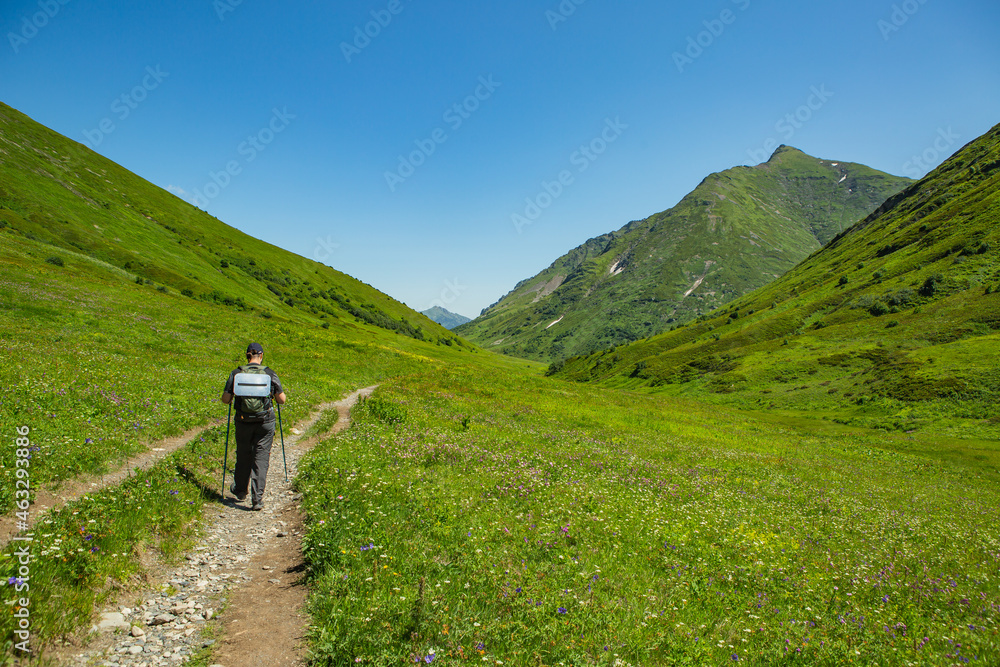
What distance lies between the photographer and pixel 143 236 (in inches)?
3974

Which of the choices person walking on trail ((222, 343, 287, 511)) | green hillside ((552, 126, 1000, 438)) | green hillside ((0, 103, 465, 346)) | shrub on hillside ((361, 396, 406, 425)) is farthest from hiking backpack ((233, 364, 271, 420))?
green hillside ((552, 126, 1000, 438))

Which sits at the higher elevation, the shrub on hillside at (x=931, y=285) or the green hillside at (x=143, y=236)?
the green hillside at (x=143, y=236)

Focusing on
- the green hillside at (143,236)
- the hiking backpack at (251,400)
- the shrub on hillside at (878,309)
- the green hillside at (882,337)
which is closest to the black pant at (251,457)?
the hiking backpack at (251,400)

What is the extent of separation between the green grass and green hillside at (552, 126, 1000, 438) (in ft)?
199

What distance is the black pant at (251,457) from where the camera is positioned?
11.2 metres

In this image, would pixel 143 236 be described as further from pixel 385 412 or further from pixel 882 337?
pixel 882 337

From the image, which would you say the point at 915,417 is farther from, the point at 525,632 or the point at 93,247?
the point at 93,247

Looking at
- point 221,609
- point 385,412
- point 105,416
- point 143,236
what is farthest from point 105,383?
point 143,236

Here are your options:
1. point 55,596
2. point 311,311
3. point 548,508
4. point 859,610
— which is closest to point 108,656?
point 55,596

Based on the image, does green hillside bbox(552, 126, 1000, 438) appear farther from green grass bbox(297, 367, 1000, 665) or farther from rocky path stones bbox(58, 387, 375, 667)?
rocky path stones bbox(58, 387, 375, 667)

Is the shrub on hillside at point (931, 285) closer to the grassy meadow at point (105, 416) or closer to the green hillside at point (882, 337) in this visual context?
the green hillside at point (882, 337)

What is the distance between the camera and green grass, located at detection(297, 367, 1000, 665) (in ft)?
19.9

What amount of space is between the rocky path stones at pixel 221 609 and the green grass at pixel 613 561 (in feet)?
1.79

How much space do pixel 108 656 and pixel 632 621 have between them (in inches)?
279
